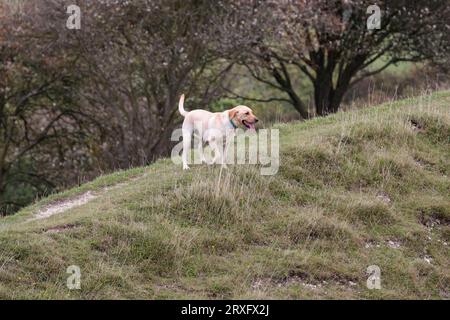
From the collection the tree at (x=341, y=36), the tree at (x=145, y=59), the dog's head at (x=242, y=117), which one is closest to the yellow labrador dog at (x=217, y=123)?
the dog's head at (x=242, y=117)

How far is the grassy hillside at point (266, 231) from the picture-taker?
956 cm

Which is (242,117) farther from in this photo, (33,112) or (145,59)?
(33,112)

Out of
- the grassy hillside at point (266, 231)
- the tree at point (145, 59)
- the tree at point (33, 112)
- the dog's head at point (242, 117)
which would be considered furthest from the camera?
the tree at point (33, 112)

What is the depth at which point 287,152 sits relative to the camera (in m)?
13.0

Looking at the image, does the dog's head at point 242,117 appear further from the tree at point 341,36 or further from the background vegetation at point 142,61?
the tree at point 341,36

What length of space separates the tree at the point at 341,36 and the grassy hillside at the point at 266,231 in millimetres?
7424

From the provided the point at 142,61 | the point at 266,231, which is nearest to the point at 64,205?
the point at 266,231

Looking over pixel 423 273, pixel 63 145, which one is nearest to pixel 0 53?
pixel 63 145

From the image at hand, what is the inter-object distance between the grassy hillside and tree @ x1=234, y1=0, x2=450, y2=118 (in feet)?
24.4

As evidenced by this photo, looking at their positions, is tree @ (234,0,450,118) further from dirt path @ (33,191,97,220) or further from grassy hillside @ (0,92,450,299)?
dirt path @ (33,191,97,220)

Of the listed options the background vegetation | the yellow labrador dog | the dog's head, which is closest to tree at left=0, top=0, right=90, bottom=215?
the background vegetation

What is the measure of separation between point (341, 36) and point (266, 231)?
1343cm

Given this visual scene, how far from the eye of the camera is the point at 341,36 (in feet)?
76.2

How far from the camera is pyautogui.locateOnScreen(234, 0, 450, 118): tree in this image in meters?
20.6
